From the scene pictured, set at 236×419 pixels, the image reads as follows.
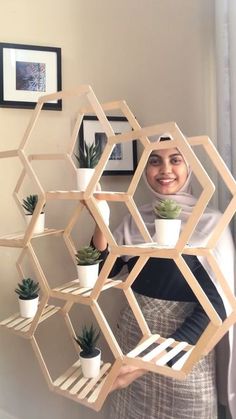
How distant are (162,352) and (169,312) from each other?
212 mm

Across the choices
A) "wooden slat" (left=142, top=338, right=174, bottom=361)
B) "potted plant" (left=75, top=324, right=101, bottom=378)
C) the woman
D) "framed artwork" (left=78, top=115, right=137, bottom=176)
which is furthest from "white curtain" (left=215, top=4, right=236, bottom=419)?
"potted plant" (left=75, top=324, right=101, bottom=378)

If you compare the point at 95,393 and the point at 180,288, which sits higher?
the point at 180,288

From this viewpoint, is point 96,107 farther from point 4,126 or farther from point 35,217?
point 4,126

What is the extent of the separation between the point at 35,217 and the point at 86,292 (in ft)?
0.63

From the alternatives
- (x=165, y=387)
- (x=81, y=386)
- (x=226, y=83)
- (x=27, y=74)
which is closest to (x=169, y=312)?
(x=165, y=387)

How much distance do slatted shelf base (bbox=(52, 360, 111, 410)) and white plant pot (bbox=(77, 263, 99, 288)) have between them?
193 millimetres

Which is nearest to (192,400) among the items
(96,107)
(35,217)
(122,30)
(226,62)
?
(35,217)

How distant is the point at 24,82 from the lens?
3.33 feet

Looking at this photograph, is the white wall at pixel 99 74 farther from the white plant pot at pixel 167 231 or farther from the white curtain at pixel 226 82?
the white plant pot at pixel 167 231

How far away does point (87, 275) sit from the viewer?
755 millimetres

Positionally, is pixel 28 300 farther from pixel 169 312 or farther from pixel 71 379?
pixel 169 312

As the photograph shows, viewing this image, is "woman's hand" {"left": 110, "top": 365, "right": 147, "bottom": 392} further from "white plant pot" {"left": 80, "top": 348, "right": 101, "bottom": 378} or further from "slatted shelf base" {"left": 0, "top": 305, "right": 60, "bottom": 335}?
"slatted shelf base" {"left": 0, "top": 305, "right": 60, "bottom": 335}

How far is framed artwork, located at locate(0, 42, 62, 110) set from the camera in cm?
100

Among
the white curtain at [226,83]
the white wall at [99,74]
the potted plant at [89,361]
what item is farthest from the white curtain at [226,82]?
the potted plant at [89,361]
